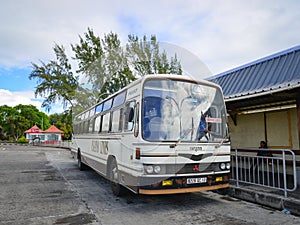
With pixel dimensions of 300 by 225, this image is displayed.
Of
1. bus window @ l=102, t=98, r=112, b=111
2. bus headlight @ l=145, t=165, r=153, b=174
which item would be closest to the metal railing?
bus headlight @ l=145, t=165, r=153, b=174

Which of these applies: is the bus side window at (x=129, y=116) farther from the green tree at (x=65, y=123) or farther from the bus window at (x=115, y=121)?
the green tree at (x=65, y=123)

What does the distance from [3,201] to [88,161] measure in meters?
4.27

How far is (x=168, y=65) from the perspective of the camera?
25.8ft

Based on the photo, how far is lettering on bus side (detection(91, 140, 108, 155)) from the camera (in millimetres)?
7833

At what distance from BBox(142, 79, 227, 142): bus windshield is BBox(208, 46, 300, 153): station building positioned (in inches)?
69.5

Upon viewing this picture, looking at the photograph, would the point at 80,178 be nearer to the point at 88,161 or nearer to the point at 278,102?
the point at 88,161

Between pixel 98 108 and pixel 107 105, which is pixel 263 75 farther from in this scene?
pixel 98 108

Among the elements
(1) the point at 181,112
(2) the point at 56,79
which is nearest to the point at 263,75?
(1) the point at 181,112

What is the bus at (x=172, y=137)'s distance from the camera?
5250 mm

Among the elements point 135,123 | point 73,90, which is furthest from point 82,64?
point 135,123

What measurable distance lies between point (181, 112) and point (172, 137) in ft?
2.03

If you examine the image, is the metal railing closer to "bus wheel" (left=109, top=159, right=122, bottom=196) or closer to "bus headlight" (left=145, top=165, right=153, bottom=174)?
"bus headlight" (left=145, top=165, right=153, bottom=174)

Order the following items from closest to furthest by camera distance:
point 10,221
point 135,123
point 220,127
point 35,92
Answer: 1. point 10,221
2. point 135,123
3. point 220,127
4. point 35,92

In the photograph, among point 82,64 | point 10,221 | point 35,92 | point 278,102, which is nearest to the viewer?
point 10,221
